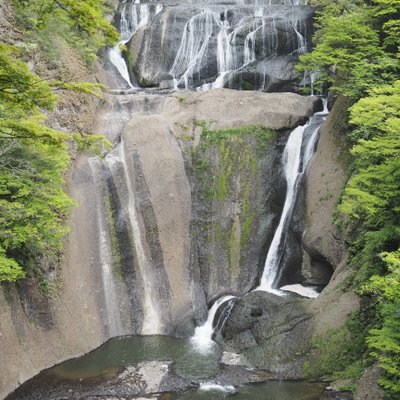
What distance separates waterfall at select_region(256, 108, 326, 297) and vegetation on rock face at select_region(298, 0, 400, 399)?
2431mm

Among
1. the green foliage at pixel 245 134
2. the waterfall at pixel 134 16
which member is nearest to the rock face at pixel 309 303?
the green foliage at pixel 245 134

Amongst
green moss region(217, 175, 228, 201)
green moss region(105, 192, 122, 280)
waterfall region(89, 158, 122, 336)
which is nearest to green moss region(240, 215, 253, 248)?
green moss region(217, 175, 228, 201)

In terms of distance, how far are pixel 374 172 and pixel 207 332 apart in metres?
9.28

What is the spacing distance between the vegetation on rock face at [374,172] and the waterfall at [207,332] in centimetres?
522

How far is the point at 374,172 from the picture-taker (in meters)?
12.5

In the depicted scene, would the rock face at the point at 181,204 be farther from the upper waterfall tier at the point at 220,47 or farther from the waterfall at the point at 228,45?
the waterfall at the point at 228,45

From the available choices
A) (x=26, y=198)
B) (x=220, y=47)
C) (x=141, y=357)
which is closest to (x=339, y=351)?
(x=141, y=357)

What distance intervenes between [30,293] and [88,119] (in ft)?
31.4

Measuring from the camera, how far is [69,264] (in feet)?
54.6

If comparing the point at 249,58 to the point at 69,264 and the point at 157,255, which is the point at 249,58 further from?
the point at 69,264

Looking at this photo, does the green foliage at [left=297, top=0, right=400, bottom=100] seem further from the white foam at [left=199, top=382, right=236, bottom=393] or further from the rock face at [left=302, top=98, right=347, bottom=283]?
the white foam at [left=199, top=382, right=236, bottom=393]

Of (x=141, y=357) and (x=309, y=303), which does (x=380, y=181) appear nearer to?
(x=309, y=303)

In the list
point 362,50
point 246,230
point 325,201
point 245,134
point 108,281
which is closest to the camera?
point 108,281

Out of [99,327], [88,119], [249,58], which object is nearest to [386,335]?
[99,327]
